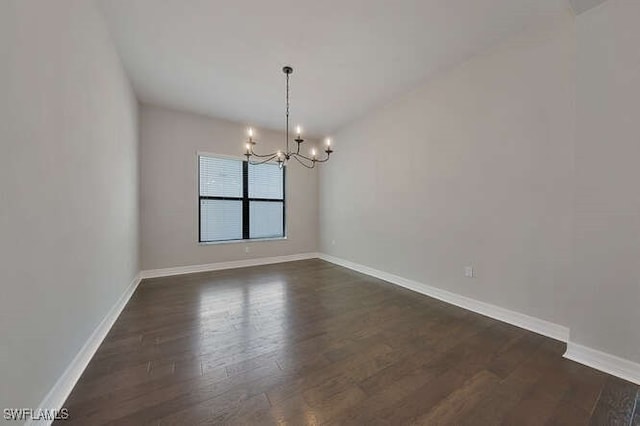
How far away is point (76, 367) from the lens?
170 centimetres

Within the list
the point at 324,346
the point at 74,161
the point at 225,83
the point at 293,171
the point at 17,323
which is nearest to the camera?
the point at 17,323

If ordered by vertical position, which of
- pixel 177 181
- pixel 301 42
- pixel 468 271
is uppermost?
pixel 301 42

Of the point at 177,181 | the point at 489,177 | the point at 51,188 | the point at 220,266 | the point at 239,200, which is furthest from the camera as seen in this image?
the point at 239,200

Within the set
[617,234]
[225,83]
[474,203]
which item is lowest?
[617,234]

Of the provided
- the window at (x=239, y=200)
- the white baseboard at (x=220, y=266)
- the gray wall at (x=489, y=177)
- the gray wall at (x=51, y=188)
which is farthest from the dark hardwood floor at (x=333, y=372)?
the window at (x=239, y=200)

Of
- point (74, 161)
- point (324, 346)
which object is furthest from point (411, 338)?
point (74, 161)

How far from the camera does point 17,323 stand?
1.11m

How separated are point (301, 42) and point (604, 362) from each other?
12.6 feet

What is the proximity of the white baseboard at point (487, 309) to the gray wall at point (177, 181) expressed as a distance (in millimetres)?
3093

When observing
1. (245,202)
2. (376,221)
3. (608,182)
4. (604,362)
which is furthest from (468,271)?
(245,202)

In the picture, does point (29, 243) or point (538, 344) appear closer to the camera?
point (29, 243)

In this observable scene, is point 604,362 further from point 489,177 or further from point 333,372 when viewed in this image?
point 333,372

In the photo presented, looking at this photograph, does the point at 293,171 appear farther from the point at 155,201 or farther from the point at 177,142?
the point at 155,201

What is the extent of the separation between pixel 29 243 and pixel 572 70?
13.4 feet
